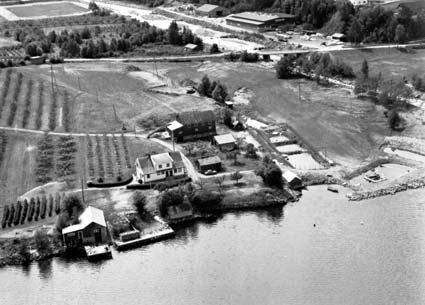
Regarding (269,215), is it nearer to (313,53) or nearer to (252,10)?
(313,53)

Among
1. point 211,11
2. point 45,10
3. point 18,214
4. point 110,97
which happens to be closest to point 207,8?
point 211,11

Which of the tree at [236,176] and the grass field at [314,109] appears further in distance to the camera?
the grass field at [314,109]

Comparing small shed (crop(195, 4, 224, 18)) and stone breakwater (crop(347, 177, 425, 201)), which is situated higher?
small shed (crop(195, 4, 224, 18))

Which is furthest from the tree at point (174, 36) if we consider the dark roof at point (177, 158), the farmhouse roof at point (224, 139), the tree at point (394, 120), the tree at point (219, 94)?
the dark roof at point (177, 158)

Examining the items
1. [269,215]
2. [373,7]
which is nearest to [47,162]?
[269,215]

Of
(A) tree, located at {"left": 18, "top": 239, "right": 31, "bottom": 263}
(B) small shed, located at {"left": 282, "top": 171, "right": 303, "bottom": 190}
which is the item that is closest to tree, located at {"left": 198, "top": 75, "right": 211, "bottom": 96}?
(B) small shed, located at {"left": 282, "top": 171, "right": 303, "bottom": 190}

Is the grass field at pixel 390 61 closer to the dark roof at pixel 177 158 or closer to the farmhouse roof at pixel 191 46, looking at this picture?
the farmhouse roof at pixel 191 46

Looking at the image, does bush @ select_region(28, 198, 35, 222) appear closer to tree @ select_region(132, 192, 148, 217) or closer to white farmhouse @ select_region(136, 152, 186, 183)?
tree @ select_region(132, 192, 148, 217)
